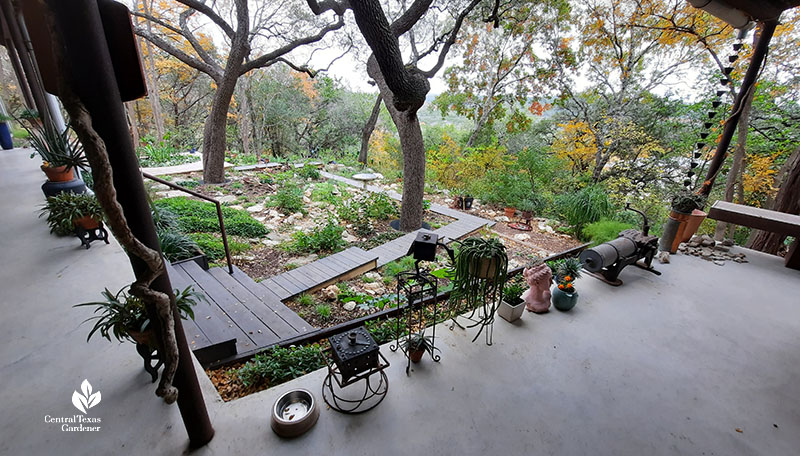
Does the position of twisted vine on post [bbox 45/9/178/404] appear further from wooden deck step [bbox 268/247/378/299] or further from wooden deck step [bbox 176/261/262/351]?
wooden deck step [bbox 268/247/378/299]

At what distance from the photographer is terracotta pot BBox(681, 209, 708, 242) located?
3.60m

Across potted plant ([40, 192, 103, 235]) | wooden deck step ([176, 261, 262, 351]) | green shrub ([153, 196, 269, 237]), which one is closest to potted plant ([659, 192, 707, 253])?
wooden deck step ([176, 261, 262, 351])

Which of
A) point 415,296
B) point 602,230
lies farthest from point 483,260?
point 602,230

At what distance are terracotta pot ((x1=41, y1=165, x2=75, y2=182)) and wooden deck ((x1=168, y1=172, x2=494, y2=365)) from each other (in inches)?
60.2

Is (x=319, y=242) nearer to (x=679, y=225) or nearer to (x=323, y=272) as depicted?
(x=323, y=272)

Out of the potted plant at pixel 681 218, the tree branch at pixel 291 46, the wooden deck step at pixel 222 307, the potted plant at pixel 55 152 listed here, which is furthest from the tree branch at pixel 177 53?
the potted plant at pixel 681 218

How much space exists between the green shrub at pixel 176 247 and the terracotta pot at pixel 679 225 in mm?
5416

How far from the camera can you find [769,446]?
1.60 meters

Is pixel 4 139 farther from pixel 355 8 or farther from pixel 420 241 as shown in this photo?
pixel 420 241

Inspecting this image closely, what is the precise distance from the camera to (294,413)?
1.56m

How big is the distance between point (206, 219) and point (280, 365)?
11.1ft

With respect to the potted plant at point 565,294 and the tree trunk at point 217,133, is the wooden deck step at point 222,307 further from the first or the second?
the tree trunk at point 217,133

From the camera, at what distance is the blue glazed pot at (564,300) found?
8.56 feet

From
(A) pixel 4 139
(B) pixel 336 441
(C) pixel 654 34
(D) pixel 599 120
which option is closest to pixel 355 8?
(B) pixel 336 441
